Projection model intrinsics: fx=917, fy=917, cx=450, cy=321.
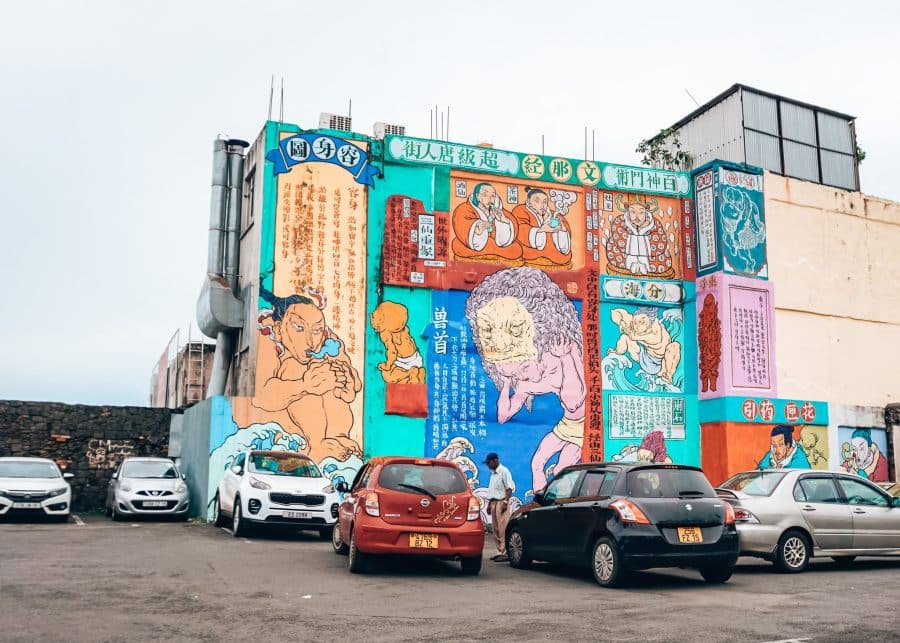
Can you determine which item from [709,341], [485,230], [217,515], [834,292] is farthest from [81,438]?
[834,292]

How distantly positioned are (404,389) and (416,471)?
979 centimetres

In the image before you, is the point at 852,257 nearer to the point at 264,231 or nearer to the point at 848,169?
the point at 848,169

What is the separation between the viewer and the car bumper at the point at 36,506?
18.8 m

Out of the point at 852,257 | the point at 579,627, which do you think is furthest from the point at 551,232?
the point at 579,627

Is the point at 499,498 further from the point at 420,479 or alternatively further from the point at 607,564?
the point at 607,564

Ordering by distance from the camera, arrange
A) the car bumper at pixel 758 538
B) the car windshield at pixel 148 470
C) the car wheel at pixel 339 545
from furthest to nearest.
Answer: the car windshield at pixel 148 470 → the car wheel at pixel 339 545 → the car bumper at pixel 758 538

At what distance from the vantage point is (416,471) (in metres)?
12.0

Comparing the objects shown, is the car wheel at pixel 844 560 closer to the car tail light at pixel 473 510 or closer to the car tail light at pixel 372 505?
the car tail light at pixel 473 510

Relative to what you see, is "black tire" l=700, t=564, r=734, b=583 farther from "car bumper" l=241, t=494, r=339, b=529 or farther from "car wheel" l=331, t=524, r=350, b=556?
"car bumper" l=241, t=494, r=339, b=529

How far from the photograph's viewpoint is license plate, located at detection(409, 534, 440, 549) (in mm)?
11508

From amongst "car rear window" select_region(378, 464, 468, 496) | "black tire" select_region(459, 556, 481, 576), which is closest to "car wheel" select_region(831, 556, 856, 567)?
"black tire" select_region(459, 556, 481, 576)

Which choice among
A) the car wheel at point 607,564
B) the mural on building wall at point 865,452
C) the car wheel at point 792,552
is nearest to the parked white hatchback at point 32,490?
the car wheel at point 607,564

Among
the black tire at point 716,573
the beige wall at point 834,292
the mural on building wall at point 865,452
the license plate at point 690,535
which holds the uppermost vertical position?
the beige wall at point 834,292

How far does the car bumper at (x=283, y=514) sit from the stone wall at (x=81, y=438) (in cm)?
902
